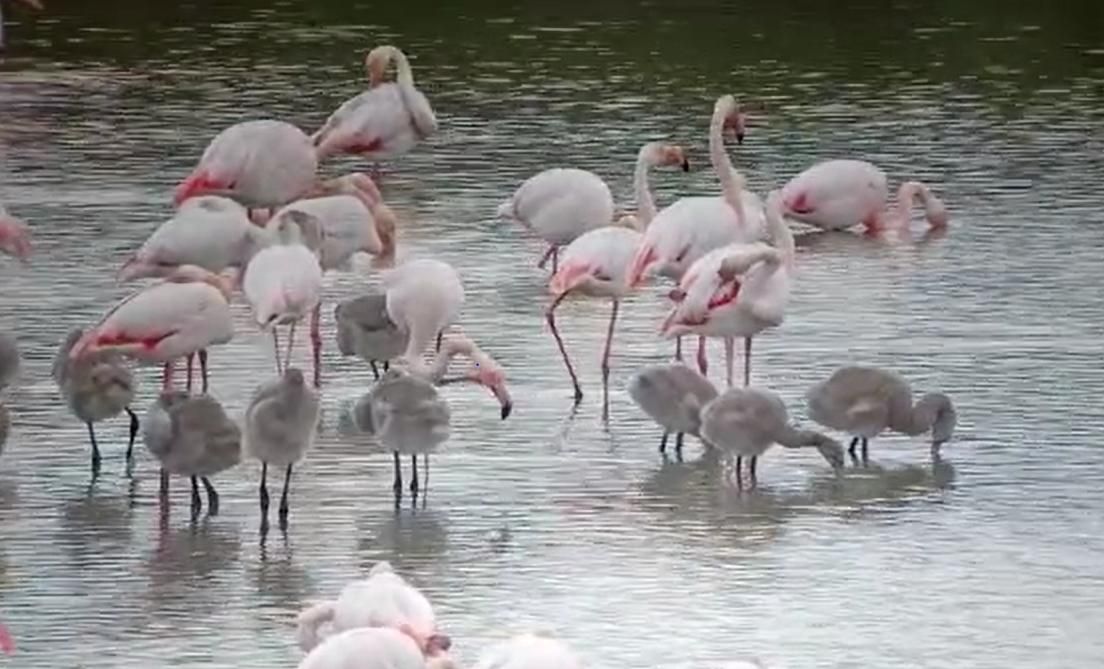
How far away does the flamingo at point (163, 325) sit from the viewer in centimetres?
611

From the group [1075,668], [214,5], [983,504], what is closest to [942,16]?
[214,5]

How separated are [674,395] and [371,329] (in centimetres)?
85

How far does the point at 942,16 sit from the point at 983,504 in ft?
24.9

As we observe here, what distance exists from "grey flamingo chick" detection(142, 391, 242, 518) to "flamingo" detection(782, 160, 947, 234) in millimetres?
3401

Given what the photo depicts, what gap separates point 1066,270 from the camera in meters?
8.19

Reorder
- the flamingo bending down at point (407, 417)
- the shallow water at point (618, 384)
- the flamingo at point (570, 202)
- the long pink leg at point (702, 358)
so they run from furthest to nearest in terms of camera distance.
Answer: the flamingo at point (570, 202)
the long pink leg at point (702, 358)
the flamingo bending down at point (407, 417)
the shallow water at point (618, 384)

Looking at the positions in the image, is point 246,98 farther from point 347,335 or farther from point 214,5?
point 347,335

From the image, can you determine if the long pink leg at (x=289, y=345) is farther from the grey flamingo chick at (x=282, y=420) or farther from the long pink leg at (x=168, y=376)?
the grey flamingo chick at (x=282, y=420)

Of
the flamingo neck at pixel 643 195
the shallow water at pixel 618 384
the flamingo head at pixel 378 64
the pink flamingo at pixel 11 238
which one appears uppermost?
the flamingo head at pixel 378 64

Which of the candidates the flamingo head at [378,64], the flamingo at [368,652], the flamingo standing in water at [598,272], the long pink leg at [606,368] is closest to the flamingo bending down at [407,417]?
the long pink leg at [606,368]

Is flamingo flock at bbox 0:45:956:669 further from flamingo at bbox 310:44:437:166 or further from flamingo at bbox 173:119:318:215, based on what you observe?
flamingo at bbox 310:44:437:166

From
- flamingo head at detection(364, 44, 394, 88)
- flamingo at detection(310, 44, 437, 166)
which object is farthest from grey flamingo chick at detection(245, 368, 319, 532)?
flamingo head at detection(364, 44, 394, 88)

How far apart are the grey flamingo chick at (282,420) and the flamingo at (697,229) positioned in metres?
1.33

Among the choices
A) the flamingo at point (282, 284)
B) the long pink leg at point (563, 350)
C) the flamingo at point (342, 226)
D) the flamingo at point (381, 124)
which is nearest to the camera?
the flamingo at point (282, 284)
